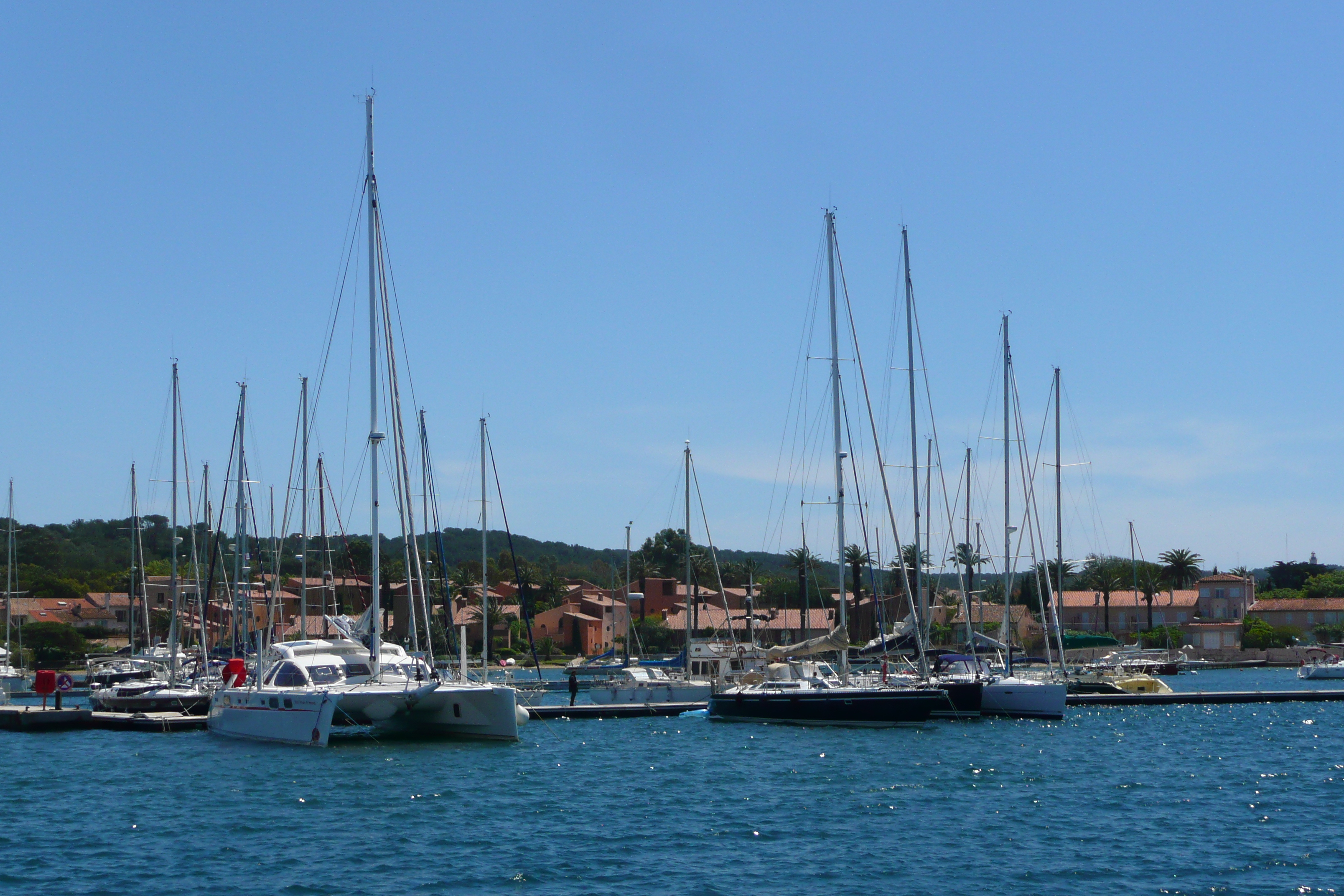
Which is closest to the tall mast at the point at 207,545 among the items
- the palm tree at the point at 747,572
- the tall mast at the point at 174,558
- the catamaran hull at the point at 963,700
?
the tall mast at the point at 174,558

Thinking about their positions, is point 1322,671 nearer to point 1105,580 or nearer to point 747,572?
point 1105,580

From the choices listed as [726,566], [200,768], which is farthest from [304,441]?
[726,566]

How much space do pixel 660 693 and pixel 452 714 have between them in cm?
1906

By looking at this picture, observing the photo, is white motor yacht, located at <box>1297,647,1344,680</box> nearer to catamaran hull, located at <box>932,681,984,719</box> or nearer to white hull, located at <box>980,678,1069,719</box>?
white hull, located at <box>980,678,1069,719</box>

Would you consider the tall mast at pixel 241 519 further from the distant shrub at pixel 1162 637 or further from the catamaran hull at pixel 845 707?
the distant shrub at pixel 1162 637

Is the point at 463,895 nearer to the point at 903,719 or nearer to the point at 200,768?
the point at 200,768

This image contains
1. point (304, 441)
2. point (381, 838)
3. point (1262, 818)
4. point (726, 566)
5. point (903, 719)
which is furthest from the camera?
point (726, 566)

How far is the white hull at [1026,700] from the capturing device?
46.8 metres

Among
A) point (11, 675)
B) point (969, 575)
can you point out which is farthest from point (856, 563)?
point (11, 675)

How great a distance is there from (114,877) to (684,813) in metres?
10.6

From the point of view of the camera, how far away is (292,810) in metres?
26.0

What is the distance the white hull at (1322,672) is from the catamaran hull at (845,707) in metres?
56.5

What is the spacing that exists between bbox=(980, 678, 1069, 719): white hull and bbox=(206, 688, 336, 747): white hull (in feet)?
75.7

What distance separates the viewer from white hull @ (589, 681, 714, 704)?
55.4m
